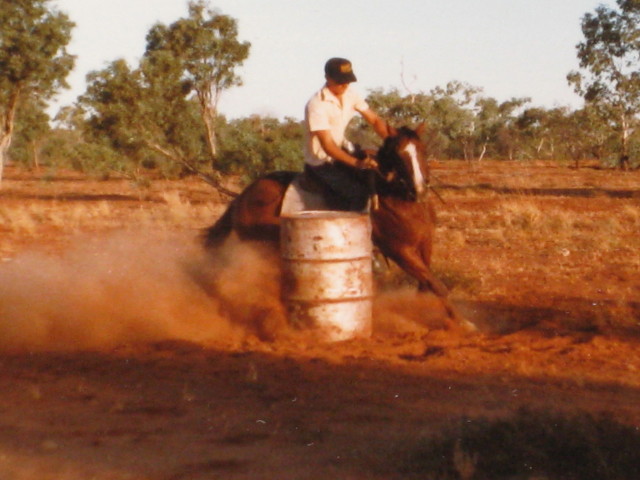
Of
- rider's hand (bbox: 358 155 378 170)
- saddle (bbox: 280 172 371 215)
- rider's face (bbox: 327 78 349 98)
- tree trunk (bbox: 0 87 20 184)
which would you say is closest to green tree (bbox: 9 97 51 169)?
tree trunk (bbox: 0 87 20 184)

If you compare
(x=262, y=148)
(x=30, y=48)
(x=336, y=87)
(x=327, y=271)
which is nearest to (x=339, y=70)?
(x=336, y=87)

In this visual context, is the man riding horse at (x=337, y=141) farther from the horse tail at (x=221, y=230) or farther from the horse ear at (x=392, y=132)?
the horse tail at (x=221, y=230)

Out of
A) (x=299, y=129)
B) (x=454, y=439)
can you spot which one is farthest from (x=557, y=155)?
(x=454, y=439)

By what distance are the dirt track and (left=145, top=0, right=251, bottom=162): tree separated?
26.0 metres

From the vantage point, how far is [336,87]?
861 centimetres

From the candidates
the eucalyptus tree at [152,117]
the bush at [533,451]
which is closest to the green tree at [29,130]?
the eucalyptus tree at [152,117]

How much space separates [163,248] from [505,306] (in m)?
7.45

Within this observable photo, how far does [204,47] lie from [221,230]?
2835cm

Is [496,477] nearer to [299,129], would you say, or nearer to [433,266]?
[433,266]

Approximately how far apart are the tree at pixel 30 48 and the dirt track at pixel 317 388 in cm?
2137

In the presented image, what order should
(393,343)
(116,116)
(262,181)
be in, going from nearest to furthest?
(393,343) → (262,181) → (116,116)

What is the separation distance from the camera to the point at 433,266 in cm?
1259

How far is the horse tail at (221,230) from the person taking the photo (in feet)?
32.5

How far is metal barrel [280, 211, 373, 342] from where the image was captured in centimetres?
805
